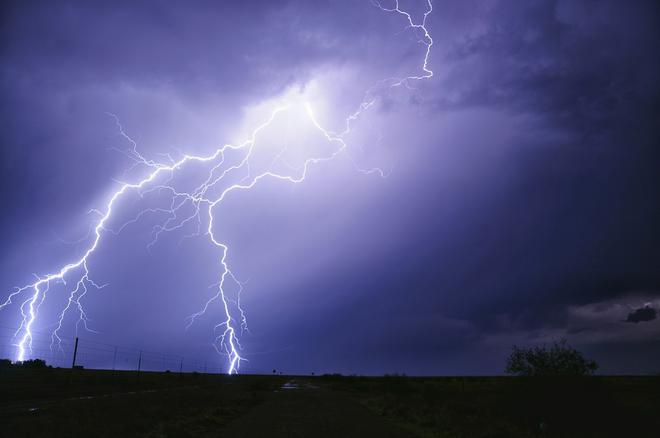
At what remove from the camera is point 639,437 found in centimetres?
1820

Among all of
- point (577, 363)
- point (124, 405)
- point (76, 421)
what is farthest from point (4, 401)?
point (577, 363)

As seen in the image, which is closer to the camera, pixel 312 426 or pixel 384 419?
pixel 312 426

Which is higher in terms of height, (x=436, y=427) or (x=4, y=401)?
(x=4, y=401)

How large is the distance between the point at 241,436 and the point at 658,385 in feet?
101

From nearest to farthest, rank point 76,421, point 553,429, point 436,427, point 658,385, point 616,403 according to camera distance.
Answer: point 76,421
point 436,427
point 553,429
point 616,403
point 658,385

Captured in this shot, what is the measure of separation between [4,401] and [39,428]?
12118 millimetres

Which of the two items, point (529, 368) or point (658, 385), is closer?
point (529, 368)

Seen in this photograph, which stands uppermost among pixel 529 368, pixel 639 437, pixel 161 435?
pixel 529 368

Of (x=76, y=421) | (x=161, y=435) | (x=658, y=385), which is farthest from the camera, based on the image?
(x=658, y=385)

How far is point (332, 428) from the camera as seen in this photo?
17281 mm

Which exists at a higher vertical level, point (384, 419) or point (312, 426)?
point (312, 426)

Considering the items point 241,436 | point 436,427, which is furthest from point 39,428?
point 436,427

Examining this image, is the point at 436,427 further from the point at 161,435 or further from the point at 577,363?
the point at 161,435

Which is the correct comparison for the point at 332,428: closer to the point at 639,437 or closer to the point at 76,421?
the point at 76,421
